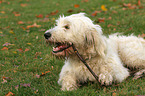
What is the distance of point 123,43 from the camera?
5.01 meters

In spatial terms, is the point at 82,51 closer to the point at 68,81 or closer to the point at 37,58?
the point at 68,81

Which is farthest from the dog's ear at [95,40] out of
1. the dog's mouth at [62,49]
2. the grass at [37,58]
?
the grass at [37,58]

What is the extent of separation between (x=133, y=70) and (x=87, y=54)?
152cm

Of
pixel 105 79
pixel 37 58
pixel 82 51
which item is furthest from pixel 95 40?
pixel 37 58

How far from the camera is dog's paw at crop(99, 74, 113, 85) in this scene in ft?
12.2

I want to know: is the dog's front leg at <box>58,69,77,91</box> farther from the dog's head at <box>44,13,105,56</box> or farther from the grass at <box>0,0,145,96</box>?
the dog's head at <box>44,13,105,56</box>

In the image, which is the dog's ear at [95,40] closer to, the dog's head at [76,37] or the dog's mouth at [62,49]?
the dog's head at [76,37]

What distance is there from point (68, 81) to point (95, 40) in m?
0.96

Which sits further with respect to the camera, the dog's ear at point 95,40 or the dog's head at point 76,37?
the dog's ear at point 95,40

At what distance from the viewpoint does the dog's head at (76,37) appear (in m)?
3.58

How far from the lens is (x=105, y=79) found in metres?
3.73

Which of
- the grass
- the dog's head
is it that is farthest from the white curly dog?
the grass

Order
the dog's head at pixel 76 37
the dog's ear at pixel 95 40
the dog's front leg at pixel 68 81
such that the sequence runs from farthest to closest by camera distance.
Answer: the dog's front leg at pixel 68 81 < the dog's ear at pixel 95 40 < the dog's head at pixel 76 37

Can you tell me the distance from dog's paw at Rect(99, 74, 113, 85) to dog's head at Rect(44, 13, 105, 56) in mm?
410
